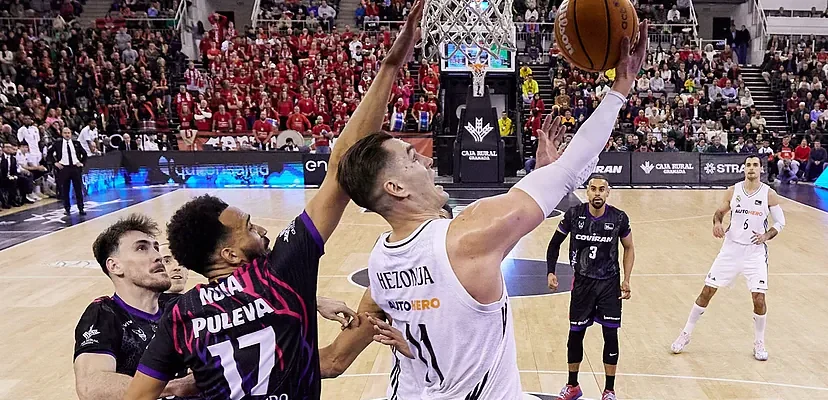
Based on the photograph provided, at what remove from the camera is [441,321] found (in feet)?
7.52

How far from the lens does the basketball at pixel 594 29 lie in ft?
9.87

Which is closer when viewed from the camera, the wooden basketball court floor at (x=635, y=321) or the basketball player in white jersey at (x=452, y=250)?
the basketball player in white jersey at (x=452, y=250)

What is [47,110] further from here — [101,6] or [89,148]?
[101,6]

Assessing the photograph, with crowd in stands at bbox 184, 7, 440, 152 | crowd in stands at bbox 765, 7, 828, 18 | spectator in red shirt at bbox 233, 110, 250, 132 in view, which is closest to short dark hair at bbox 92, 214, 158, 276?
crowd in stands at bbox 184, 7, 440, 152

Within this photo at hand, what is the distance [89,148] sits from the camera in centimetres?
1928

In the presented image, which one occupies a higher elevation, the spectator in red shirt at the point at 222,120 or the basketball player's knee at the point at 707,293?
the spectator in red shirt at the point at 222,120

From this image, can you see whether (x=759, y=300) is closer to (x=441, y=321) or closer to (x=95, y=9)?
(x=441, y=321)

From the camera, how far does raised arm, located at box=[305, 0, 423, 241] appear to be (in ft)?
7.81

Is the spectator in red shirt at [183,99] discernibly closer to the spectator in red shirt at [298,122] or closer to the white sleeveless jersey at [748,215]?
the spectator in red shirt at [298,122]

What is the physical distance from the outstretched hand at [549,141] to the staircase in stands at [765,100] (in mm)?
24792

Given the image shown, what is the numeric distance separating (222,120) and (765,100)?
720 inches

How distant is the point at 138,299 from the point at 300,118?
65.4ft

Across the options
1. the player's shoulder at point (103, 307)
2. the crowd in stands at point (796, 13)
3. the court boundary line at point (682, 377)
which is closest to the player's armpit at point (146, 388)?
the player's shoulder at point (103, 307)

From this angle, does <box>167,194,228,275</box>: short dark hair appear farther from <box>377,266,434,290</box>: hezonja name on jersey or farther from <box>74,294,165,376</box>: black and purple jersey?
<box>74,294,165,376</box>: black and purple jersey
